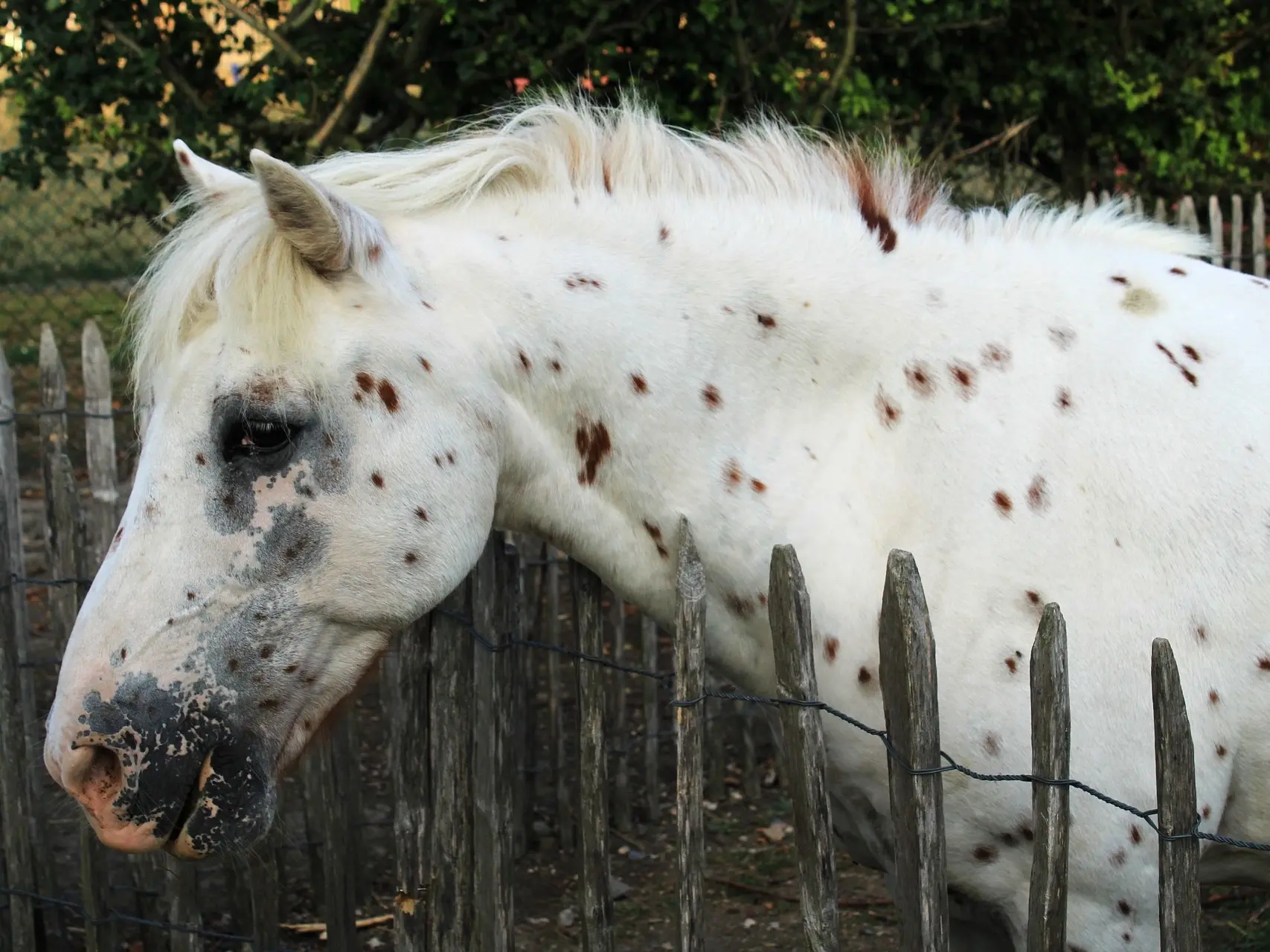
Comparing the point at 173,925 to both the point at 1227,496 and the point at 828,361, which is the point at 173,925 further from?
the point at 1227,496

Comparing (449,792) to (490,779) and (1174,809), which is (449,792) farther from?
(1174,809)

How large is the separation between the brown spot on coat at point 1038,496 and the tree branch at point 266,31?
3.83m

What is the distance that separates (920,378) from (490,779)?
1229 mm

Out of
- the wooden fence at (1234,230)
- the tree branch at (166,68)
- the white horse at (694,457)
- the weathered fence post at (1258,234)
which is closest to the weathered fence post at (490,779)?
the white horse at (694,457)

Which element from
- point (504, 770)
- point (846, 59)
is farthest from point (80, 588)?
point (846, 59)

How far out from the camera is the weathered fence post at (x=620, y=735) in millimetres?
4332

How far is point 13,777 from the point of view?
3262mm

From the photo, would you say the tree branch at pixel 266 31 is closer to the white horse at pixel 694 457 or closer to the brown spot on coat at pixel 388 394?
the white horse at pixel 694 457

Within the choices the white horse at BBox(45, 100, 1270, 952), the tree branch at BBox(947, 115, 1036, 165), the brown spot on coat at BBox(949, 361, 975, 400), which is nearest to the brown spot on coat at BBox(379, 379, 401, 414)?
the white horse at BBox(45, 100, 1270, 952)

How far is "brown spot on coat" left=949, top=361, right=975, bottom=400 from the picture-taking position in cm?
220

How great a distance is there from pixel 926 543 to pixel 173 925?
7.53 feet

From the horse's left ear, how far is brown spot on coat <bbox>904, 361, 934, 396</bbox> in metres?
0.98

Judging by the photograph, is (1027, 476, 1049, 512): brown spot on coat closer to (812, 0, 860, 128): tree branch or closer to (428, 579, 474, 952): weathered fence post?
(428, 579, 474, 952): weathered fence post

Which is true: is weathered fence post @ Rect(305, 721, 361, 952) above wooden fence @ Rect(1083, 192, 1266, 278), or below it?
below
